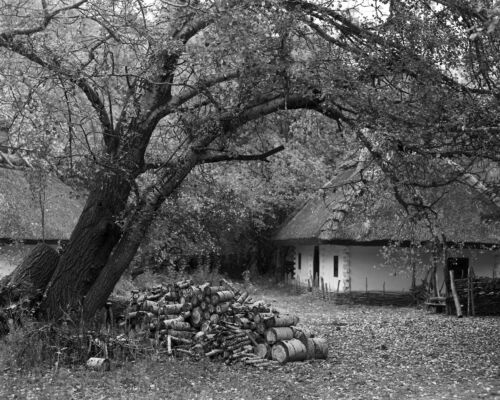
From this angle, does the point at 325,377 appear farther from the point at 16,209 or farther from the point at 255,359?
the point at 16,209

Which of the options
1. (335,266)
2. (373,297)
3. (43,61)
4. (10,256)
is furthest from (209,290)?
(335,266)

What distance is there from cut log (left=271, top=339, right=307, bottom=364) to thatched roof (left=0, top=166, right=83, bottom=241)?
1065 centimetres

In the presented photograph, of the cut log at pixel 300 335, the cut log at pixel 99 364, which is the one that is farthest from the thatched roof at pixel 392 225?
the cut log at pixel 99 364

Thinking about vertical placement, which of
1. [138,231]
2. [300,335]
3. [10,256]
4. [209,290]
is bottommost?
[300,335]

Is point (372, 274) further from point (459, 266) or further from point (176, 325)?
point (176, 325)

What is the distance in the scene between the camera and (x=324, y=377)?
34.2 ft

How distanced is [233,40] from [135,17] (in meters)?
2.00

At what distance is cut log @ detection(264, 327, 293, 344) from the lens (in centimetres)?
1163

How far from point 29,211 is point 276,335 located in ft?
42.1

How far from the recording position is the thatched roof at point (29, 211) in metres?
20.5

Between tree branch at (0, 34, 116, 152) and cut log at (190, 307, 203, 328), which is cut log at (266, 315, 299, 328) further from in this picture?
tree branch at (0, 34, 116, 152)

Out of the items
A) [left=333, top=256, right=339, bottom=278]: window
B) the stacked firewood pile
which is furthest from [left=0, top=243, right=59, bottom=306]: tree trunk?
[left=333, top=256, right=339, bottom=278]: window

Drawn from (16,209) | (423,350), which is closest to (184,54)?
(423,350)

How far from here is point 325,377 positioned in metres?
10.4
